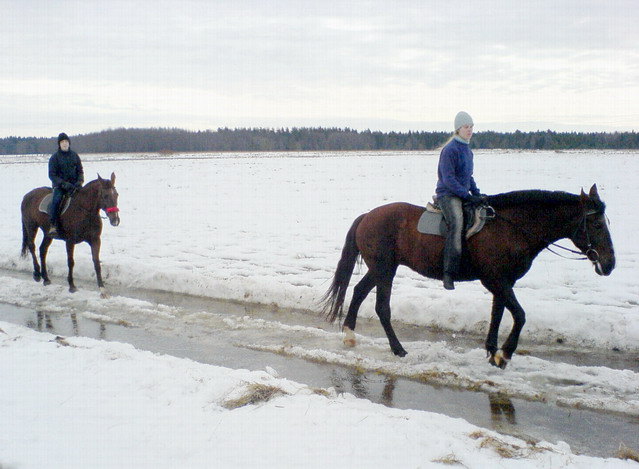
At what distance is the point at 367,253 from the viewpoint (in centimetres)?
704

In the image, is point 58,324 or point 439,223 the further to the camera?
point 58,324

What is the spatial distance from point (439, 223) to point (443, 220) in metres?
0.06

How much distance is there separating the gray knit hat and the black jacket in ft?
25.7

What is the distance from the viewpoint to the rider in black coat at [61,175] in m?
10.5

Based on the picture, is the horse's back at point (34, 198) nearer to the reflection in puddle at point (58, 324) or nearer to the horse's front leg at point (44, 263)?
the horse's front leg at point (44, 263)

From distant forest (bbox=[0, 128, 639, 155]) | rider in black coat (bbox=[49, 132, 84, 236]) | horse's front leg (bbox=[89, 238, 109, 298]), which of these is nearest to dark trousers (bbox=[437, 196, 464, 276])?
horse's front leg (bbox=[89, 238, 109, 298])

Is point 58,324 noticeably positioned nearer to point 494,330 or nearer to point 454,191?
point 454,191

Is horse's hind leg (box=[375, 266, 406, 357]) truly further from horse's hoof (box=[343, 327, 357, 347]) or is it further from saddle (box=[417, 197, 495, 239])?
saddle (box=[417, 197, 495, 239])

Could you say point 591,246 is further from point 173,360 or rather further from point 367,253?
point 173,360

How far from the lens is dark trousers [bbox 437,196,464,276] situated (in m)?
6.22

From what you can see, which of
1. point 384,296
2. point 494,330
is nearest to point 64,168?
point 384,296

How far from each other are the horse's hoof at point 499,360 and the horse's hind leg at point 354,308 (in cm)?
172

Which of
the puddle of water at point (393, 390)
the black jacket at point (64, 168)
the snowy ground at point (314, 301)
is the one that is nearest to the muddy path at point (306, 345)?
the puddle of water at point (393, 390)

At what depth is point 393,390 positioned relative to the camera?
5.58 meters
